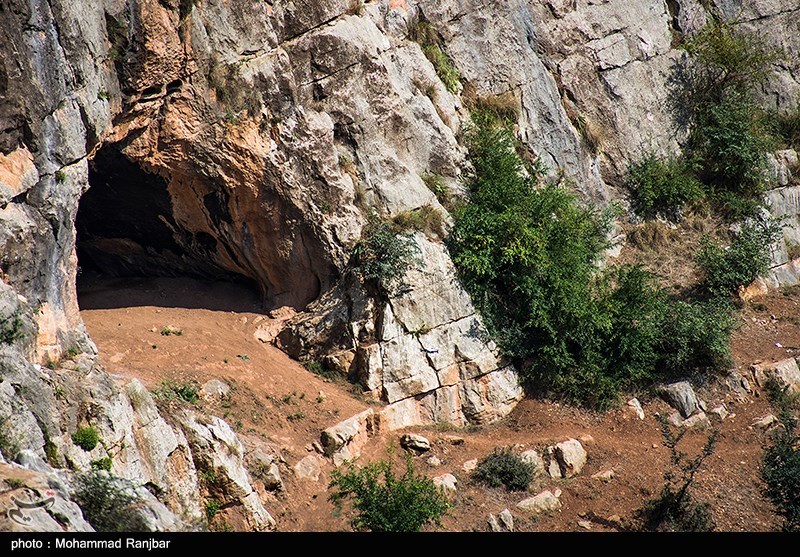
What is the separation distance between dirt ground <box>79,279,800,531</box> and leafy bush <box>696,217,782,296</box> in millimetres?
1617

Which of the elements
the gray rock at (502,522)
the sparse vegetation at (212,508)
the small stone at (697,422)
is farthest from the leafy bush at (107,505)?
the small stone at (697,422)

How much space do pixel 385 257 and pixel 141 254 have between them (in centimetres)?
484

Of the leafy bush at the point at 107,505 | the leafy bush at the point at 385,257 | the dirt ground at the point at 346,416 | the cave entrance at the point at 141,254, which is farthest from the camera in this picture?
the leafy bush at the point at 385,257

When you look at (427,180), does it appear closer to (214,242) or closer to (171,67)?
(214,242)

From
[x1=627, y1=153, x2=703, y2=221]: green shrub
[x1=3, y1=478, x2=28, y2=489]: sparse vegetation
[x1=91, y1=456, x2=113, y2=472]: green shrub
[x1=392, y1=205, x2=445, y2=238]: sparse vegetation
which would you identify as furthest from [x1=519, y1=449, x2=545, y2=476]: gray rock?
[x1=3, y1=478, x2=28, y2=489]: sparse vegetation

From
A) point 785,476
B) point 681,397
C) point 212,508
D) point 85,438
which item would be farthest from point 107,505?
point 681,397

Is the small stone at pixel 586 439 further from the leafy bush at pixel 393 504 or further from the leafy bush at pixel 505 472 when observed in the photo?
the leafy bush at pixel 393 504

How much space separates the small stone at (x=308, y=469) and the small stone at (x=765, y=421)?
7.97m

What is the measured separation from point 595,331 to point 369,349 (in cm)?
445

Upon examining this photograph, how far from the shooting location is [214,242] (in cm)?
1515

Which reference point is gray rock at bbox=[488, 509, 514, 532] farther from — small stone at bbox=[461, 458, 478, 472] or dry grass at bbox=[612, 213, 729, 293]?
dry grass at bbox=[612, 213, 729, 293]

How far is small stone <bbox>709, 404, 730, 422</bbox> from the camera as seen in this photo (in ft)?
49.0

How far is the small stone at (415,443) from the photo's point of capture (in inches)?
533
